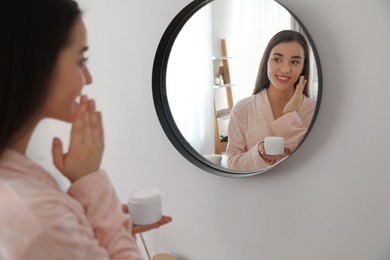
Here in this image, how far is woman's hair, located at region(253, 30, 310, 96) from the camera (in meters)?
0.89

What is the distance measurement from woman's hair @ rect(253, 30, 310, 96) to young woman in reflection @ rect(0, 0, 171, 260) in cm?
50

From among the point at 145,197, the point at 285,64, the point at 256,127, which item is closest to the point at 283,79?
the point at 285,64

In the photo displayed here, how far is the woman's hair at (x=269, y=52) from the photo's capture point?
0.89 meters

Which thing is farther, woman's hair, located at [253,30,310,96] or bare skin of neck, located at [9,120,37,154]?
woman's hair, located at [253,30,310,96]

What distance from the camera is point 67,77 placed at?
54cm

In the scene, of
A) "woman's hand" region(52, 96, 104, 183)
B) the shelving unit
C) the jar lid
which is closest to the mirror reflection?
the shelving unit

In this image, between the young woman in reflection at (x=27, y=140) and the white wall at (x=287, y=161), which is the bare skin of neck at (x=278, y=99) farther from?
the young woman in reflection at (x=27, y=140)

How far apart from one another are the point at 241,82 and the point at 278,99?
0.35ft

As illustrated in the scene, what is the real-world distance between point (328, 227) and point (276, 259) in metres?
0.18

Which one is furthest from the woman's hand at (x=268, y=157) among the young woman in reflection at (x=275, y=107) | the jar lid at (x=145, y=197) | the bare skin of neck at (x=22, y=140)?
the bare skin of neck at (x=22, y=140)

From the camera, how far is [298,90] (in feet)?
3.00

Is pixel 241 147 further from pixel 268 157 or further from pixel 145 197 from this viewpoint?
pixel 145 197

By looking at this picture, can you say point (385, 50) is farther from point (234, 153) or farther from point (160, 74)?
point (160, 74)

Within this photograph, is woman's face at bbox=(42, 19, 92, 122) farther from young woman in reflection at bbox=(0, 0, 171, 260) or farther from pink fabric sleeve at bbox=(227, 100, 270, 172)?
pink fabric sleeve at bbox=(227, 100, 270, 172)
